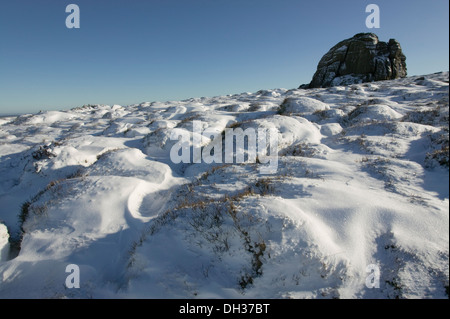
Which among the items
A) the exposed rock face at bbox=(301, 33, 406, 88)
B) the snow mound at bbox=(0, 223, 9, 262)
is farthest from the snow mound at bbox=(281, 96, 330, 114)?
the exposed rock face at bbox=(301, 33, 406, 88)

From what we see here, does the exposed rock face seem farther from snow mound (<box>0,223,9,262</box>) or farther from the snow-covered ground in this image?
snow mound (<box>0,223,9,262</box>)

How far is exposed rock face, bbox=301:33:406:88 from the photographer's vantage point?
41406 millimetres

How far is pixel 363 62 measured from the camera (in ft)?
137

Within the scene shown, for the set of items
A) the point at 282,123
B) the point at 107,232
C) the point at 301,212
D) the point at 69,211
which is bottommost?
the point at 107,232

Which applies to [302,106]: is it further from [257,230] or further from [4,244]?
[4,244]

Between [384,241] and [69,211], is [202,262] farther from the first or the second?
[69,211]

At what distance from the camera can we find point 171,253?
4172 mm

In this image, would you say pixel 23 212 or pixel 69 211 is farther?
pixel 23 212

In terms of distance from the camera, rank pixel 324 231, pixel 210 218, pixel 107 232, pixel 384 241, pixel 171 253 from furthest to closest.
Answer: pixel 107 232 → pixel 210 218 → pixel 171 253 → pixel 324 231 → pixel 384 241

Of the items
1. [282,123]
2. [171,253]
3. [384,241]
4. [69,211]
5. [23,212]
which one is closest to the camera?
[384,241]

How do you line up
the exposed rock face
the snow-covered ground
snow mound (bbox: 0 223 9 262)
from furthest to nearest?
the exposed rock face → snow mound (bbox: 0 223 9 262) → the snow-covered ground

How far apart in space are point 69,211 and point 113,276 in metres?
3.09

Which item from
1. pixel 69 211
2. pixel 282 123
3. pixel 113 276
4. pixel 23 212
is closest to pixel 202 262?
pixel 113 276

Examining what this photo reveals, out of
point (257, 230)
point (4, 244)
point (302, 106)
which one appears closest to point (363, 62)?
point (302, 106)
